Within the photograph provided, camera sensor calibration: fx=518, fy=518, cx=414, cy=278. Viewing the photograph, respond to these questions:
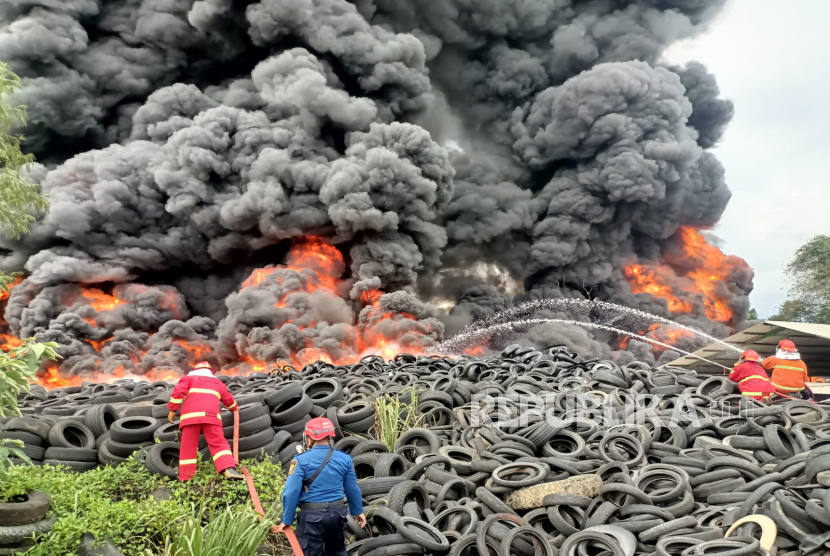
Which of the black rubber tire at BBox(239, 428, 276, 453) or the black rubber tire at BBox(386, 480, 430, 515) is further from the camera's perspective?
the black rubber tire at BBox(239, 428, 276, 453)

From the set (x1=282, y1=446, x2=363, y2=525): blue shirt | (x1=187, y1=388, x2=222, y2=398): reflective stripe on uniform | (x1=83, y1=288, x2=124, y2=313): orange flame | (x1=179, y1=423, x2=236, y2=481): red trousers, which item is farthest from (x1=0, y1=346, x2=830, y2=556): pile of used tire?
(x1=83, y1=288, x2=124, y2=313): orange flame

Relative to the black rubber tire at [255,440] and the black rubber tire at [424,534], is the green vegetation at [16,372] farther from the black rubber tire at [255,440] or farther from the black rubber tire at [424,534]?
the black rubber tire at [424,534]

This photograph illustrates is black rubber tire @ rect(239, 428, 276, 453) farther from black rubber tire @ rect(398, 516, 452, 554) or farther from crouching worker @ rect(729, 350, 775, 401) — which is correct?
crouching worker @ rect(729, 350, 775, 401)

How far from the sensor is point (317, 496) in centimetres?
505

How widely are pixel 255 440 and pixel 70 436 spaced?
9.50ft

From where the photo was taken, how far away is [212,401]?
266 inches

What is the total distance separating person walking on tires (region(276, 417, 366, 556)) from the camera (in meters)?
5.00

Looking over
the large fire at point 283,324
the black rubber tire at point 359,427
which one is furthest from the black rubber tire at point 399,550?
the large fire at point 283,324

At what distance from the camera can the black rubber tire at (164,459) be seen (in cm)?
→ 686

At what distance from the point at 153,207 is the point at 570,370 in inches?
1110

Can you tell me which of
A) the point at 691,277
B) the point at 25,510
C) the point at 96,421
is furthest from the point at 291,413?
the point at 691,277

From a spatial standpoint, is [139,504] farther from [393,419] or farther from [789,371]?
[789,371]

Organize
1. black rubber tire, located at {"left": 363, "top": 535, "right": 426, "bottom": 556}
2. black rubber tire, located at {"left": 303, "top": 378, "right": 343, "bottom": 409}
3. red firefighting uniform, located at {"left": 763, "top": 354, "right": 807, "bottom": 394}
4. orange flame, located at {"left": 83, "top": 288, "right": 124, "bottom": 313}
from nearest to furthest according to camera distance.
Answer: black rubber tire, located at {"left": 363, "top": 535, "right": 426, "bottom": 556}, black rubber tire, located at {"left": 303, "top": 378, "right": 343, "bottom": 409}, red firefighting uniform, located at {"left": 763, "top": 354, "right": 807, "bottom": 394}, orange flame, located at {"left": 83, "top": 288, "right": 124, "bottom": 313}

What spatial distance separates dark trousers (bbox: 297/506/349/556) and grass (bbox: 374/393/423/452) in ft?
11.0
